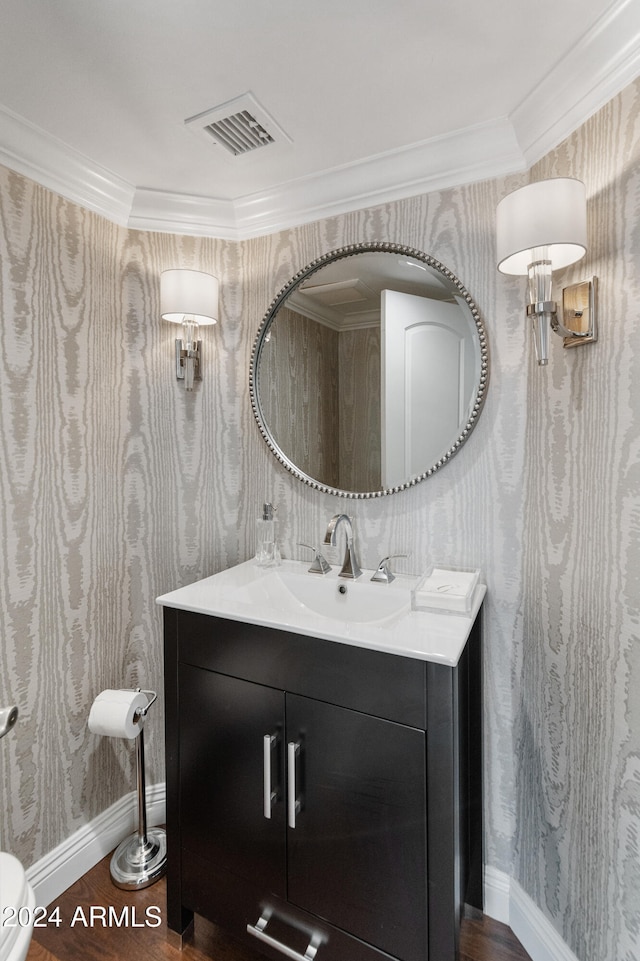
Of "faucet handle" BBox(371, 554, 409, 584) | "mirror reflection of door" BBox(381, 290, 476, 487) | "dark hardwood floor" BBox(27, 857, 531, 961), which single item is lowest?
"dark hardwood floor" BBox(27, 857, 531, 961)

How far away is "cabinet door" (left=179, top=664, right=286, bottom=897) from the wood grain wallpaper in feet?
1.70

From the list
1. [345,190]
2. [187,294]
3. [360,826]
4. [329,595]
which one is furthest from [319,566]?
[345,190]

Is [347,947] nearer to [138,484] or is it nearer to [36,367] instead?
[138,484]

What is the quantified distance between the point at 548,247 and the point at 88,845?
2.27 m

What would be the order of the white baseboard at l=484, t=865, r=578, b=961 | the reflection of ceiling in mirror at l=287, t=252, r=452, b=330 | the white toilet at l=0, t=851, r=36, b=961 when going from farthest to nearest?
the reflection of ceiling in mirror at l=287, t=252, r=452, b=330 → the white baseboard at l=484, t=865, r=578, b=961 → the white toilet at l=0, t=851, r=36, b=961

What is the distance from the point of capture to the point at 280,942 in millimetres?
1214

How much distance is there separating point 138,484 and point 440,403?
1.11 m

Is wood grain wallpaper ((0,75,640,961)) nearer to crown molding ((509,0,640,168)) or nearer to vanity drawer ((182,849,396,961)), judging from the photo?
crown molding ((509,0,640,168))

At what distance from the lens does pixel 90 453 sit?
163 cm

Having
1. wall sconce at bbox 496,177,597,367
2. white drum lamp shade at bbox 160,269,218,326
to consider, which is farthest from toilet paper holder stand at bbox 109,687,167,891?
wall sconce at bbox 496,177,597,367

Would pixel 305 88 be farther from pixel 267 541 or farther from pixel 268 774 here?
pixel 268 774

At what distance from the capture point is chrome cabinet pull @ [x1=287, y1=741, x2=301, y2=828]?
45.6 inches

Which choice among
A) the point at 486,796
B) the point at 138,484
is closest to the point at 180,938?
the point at 486,796

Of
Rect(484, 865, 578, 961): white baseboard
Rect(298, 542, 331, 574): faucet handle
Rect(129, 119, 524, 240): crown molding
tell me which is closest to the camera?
Rect(484, 865, 578, 961): white baseboard
